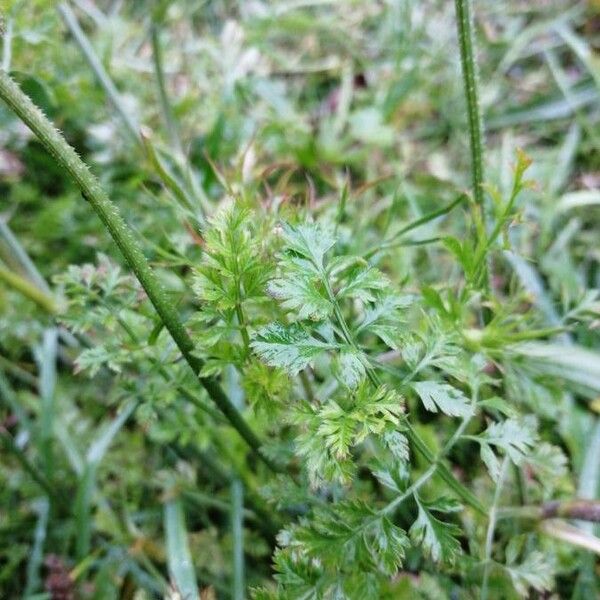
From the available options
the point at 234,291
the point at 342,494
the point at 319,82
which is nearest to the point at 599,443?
the point at 342,494

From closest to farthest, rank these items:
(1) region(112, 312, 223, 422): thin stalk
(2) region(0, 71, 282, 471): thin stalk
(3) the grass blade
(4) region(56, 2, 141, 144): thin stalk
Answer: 1. (2) region(0, 71, 282, 471): thin stalk
2. (1) region(112, 312, 223, 422): thin stalk
3. (3) the grass blade
4. (4) region(56, 2, 141, 144): thin stalk

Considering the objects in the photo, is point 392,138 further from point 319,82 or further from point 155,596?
point 155,596

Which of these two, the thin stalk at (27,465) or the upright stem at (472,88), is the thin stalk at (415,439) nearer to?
the upright stem at (472,88)

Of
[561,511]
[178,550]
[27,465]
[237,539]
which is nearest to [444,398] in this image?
[561,511]

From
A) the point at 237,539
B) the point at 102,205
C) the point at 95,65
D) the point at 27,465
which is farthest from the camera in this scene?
the point at 95,65

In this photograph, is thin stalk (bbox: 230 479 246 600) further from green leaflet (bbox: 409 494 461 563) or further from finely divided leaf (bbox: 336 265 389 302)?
finely divided leaf (bbox: 336 265 389 302)

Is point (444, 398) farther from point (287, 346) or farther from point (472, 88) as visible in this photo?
point (472, 88)

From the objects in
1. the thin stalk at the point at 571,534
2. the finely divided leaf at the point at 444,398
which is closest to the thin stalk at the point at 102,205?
the finely divided leaf at the point at 444,398

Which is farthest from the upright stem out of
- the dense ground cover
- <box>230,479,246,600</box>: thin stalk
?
<box>230,479,246,600</box>: thin stalk
